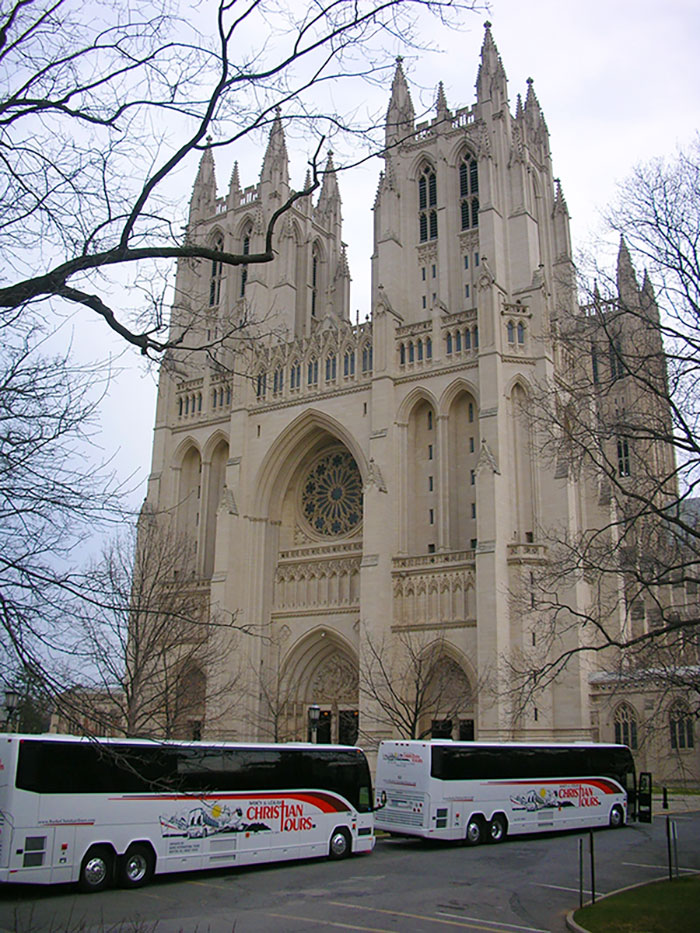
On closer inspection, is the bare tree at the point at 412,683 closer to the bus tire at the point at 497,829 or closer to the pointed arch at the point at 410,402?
the pointed arch at the point at 410,402

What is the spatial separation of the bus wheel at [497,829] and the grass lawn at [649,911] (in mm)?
8325

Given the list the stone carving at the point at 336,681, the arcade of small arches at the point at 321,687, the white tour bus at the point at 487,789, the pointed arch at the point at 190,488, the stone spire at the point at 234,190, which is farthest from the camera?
the stone spire at the point at 234,190

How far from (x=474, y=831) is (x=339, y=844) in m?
4.31

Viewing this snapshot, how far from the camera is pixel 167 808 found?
16.2 metres

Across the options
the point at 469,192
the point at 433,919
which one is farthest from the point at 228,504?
the point at 433,919

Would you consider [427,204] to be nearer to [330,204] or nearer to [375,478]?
[330,204]

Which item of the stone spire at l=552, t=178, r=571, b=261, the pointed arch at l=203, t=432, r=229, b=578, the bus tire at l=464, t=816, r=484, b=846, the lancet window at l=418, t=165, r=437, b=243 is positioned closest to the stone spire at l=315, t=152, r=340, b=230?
the lancet window at l=418, t=165, r=437, b=243

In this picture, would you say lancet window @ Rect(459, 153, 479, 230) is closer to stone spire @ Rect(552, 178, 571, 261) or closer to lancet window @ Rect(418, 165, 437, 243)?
lancet window @ Rect(418, 165, 437, 243)

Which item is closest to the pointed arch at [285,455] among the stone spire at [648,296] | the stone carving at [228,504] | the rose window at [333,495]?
the rose window at [333,495]

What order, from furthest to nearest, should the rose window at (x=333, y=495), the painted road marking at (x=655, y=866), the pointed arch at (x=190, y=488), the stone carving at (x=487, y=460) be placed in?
the pointed arch at (x=190, y=488) → the rose window at (x=333, y=495) → the stone carving at (x=487, y=460) → the painted road marking at (x=655, y=866)

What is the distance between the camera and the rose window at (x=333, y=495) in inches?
1797

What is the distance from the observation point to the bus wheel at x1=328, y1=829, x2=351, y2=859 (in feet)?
63.3

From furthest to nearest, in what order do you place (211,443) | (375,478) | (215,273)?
(215,273)
(211,443)
(375,478)

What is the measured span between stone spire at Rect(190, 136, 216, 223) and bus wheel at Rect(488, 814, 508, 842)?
1858 inches
